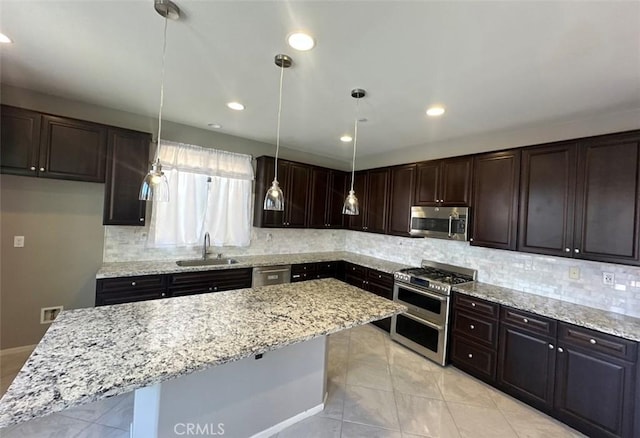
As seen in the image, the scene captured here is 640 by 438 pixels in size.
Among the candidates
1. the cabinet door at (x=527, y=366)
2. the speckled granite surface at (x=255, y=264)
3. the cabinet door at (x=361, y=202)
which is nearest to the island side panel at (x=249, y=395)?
the speckled granite surface at (x=255, y=264)

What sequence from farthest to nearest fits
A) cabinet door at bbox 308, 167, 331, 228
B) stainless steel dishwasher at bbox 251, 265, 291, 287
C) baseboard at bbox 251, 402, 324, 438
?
cabinet door at bbox 308, 167, 331, 228, stainless steel dishwasher at bbox 251, 265, 291, 287, baseboard at bbox 251, 402, 324, 438

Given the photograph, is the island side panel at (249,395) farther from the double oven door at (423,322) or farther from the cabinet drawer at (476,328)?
the cabinet drawer at (476,328)

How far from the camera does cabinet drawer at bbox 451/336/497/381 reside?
9.02ft

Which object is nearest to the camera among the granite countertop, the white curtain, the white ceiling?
the granite countertop

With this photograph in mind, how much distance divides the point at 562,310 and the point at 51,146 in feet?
16.5

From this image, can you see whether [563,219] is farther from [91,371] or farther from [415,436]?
[91,371]

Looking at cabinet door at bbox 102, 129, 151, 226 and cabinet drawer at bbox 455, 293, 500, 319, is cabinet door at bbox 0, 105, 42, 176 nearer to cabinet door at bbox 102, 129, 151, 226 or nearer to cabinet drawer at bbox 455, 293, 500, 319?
cabinet door at bbox 102, 129, 151, 226

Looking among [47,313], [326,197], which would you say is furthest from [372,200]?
[47,313]

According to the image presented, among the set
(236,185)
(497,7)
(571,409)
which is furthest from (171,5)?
(571,409)

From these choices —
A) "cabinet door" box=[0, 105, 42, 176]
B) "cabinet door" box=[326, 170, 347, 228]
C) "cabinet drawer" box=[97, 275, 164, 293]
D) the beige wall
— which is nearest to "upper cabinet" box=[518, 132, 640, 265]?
"cabinet door" box=[326, 170, 347, 228]

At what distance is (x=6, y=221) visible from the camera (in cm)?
275

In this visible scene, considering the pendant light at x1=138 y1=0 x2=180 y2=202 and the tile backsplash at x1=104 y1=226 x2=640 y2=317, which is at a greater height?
the pendant light at x1=138 y1=0 x2=180 y2=202

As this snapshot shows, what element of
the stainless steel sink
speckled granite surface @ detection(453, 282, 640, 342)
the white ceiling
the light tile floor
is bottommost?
the light tile floor

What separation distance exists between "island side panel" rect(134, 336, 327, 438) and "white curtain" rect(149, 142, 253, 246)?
2315mm
